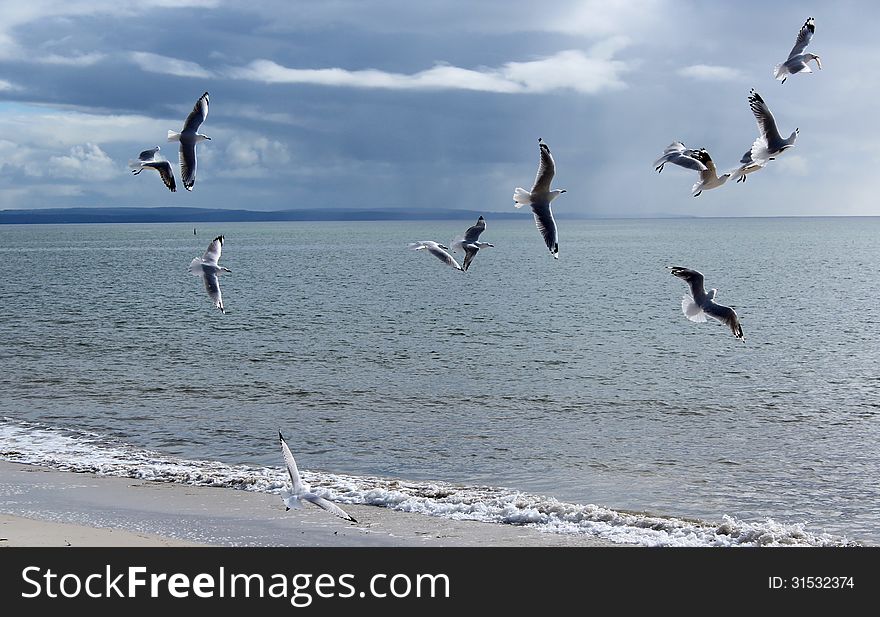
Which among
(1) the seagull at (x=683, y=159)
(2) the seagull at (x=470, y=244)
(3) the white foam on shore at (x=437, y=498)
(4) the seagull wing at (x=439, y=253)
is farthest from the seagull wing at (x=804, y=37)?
(3) the white foam on shore at (x=437, y=498)

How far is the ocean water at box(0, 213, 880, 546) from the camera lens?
654 inches

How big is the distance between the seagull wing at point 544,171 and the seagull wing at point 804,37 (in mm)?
3045

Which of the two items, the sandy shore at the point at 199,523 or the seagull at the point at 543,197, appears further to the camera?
the sandy shore at the point at 199,523

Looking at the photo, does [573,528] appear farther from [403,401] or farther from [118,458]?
[403,401]

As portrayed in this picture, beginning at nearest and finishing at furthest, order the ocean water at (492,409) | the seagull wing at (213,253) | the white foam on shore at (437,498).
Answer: the seagull wing at (213,253) → the white foam on shore at (437,498) → the ocean water at (492,409)

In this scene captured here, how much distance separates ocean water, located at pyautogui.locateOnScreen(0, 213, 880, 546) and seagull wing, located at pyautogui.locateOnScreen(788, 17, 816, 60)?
7.15 m

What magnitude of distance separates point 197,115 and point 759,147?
7021 millimetres

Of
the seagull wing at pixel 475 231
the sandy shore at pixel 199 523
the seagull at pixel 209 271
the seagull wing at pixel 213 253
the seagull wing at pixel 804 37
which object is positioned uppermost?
the seagull wing at pixel 804 37

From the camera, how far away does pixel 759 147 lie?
442 inches

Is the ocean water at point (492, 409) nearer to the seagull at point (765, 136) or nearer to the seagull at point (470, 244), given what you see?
the seagull at point (470, 244)

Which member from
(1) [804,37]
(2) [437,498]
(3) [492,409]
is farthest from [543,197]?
(3) [492,409]

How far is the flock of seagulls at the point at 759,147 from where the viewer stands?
10664 millimetres

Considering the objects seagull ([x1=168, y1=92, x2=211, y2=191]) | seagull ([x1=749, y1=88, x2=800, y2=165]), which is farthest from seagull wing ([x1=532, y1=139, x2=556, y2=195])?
seagull ([x1=168, y1=92, x2=211, y2=191])
